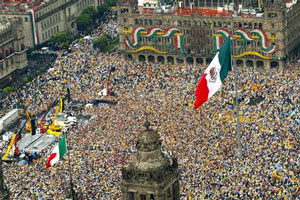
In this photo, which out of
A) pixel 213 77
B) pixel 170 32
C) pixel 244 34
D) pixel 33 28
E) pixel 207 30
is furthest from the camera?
pixel 33 28

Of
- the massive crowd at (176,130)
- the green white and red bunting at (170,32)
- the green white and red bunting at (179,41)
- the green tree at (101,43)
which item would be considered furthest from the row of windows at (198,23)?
the green tree at (101,43)

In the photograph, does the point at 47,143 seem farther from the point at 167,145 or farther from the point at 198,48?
the point at 198,48

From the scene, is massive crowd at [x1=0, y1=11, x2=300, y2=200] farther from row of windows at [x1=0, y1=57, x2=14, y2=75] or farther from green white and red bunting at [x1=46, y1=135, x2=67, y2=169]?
row of windows at [x1=0, y1=57, x2=14, y2=75]

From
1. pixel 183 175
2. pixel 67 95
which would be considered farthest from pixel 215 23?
pixel 183 175

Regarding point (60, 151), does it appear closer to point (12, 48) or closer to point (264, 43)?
point (264, 43)

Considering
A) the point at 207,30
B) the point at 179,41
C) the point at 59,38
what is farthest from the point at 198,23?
the point at 59,38

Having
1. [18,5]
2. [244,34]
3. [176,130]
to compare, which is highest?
[18,5]

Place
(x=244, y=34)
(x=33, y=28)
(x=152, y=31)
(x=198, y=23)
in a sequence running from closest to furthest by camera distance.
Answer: (x=244, y=34) < (x=198, y=23) < (x=152, y=31) < (x=33, y=28)
